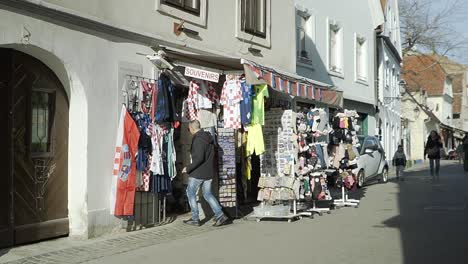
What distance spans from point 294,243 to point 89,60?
4.15 metres

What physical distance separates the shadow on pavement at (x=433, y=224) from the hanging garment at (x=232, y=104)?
3.33 meters

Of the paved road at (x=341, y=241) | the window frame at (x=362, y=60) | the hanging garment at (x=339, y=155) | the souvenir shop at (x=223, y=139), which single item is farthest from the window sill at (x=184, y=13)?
the window frame at (x=362, y=60)

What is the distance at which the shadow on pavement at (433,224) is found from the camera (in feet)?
24.0

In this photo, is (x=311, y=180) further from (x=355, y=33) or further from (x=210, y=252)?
(x=355, y=33)

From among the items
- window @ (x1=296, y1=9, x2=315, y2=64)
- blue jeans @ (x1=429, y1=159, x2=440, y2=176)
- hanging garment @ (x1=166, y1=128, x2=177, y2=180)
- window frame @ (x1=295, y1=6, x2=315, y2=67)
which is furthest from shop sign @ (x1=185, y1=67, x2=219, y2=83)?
blue jeans @ (x1=429, y1=159, x2=440, y2=176)

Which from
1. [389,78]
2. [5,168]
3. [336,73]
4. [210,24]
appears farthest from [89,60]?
[389,78]

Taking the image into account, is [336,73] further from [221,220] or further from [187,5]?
[221,220]

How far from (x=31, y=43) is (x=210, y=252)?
371cm

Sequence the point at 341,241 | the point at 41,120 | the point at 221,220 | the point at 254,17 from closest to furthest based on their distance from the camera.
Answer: the point at 41,120 < the point at 341,241 < the point at 221,220 < the point at 254,17

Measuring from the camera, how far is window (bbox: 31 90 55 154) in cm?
815

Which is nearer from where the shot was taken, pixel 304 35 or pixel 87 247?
pixel 87 247

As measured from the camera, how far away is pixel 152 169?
9320 mm

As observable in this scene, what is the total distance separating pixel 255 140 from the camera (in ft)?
35.5

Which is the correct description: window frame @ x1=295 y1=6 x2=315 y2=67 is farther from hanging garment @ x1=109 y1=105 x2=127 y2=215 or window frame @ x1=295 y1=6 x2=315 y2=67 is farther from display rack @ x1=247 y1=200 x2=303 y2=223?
hanging garment @ x1=109 y1=105 x2=127 y2=215
